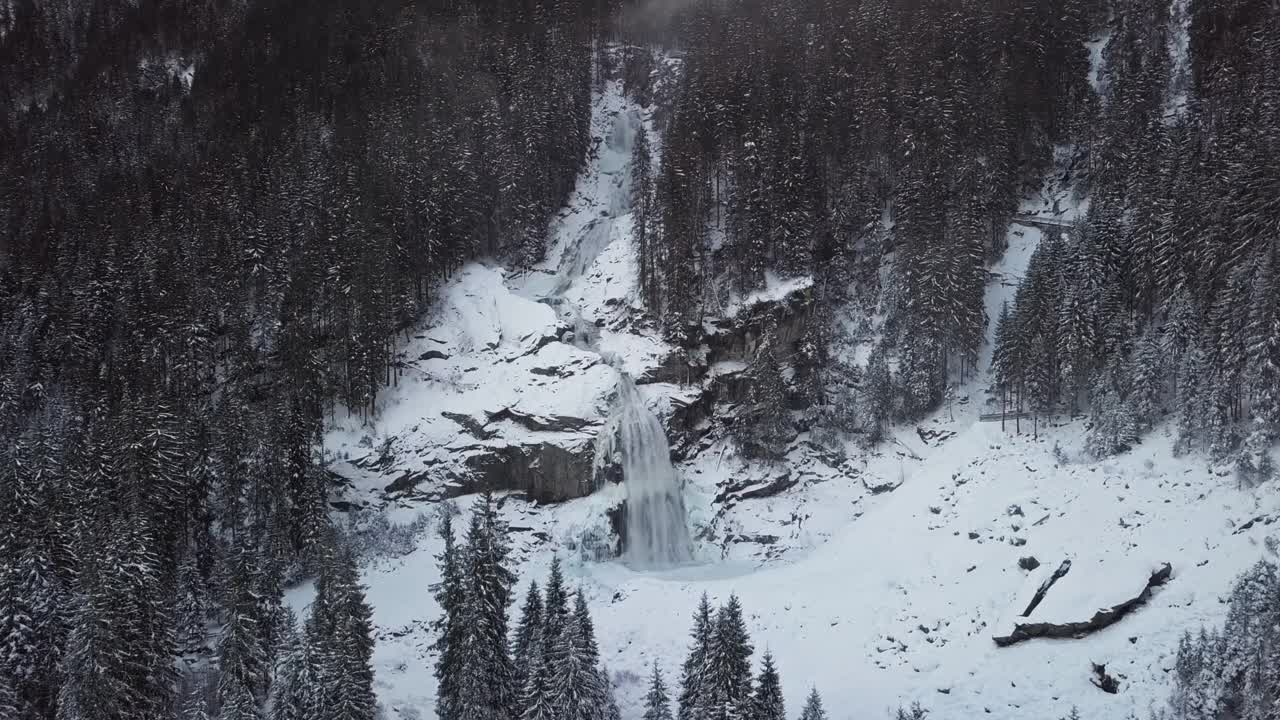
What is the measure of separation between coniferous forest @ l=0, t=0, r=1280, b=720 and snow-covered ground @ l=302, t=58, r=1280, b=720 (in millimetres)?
2382

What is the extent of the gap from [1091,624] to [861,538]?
14286 millimetres

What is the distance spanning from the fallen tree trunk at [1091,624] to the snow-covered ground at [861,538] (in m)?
0.32

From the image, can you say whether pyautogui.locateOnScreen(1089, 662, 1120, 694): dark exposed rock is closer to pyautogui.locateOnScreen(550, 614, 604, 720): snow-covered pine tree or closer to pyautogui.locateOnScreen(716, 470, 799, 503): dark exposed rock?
pyautogui.locateOnScreen(550, 614, 604, 720): snow-covered pine tree

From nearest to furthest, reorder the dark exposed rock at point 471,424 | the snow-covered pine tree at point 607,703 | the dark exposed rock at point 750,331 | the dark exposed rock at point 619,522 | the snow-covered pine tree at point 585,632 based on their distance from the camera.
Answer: the snow-covered pine tree at point 585,632
the snow-covered pine tree at point 607,703
the dark exposed rock at point 619,522
the dark exposed rock at point 471,424
the dark exposed rock at point 750,331

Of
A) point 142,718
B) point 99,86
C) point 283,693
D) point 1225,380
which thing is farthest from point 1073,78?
point 99,86

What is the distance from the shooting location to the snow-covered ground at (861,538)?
110 ft

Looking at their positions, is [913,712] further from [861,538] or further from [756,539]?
[756,539]

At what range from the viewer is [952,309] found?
5459 cm

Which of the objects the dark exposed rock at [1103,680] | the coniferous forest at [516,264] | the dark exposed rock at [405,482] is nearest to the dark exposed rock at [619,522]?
the coniferous forest at [516,264]

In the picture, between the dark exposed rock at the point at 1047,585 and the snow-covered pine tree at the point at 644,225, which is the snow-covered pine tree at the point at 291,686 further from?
the snow-covered pine tree at the point at 644,225

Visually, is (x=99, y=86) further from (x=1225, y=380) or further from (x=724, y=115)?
(x=1225, y=380)

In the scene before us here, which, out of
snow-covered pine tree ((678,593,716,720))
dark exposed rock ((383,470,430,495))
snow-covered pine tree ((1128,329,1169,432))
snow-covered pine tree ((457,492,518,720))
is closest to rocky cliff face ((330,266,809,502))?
dark exposed rock ((383,470,430,495))

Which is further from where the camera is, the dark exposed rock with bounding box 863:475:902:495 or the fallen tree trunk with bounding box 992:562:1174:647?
the dark exposed rock with bounding box 863:475:902:495

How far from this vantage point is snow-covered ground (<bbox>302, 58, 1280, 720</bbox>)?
33.5 meters
